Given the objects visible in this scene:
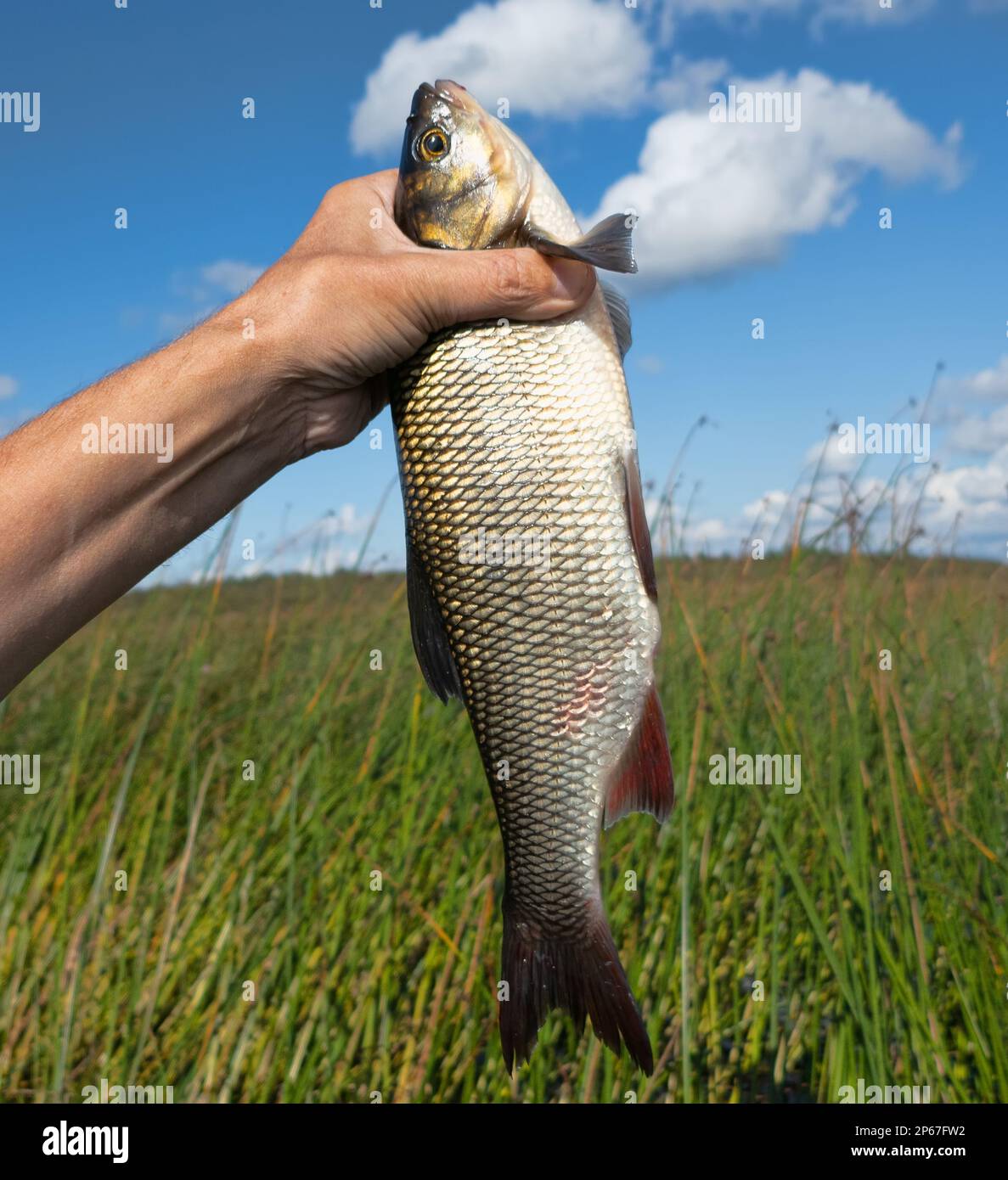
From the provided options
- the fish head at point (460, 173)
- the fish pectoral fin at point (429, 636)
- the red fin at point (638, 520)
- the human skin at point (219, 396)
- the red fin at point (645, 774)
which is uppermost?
the fish head at point (460, 173)

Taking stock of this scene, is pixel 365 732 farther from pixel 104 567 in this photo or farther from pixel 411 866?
pixel 104 567

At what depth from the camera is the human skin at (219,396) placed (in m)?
1.85

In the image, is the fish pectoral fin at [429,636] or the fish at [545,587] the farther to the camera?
the fish pectoral fin at [429,636]

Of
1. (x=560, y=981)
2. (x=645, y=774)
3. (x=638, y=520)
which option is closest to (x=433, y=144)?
(x=638, y=520)

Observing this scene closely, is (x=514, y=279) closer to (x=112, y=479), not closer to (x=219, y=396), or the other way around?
(x=219, y=396)

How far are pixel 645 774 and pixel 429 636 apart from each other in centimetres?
48

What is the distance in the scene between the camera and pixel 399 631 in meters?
4.57

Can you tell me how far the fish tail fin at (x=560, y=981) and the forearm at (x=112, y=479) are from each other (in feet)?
3.40

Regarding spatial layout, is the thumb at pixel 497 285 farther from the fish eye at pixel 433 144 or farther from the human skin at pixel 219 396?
the fish eye at pixel 433 144

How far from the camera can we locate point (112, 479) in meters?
1.98

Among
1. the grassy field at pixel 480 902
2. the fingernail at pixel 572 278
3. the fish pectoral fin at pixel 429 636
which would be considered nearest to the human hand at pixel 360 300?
the fingernail at pixel 572 278

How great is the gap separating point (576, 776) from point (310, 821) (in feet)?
6.45

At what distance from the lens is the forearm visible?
193 centimetres
